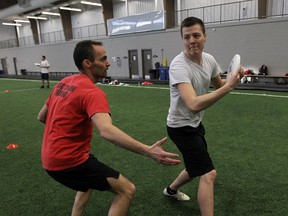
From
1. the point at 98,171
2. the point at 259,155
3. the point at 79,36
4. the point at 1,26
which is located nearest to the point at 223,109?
the point at 259,155

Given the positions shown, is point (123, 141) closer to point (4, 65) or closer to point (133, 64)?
point (133, 64)

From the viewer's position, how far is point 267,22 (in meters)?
12.8

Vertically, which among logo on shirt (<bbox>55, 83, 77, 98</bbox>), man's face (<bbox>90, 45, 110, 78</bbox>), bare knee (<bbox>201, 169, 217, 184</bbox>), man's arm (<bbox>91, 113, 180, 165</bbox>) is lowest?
bare knee (<bbox>201, 169, 217, 184</bbox>)

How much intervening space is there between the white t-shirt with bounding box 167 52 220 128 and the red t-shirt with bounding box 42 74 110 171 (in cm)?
70

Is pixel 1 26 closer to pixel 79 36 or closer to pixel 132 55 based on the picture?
pixel 79 36

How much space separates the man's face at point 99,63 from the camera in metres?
1.92

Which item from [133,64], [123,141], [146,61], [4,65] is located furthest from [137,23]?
[4,65]

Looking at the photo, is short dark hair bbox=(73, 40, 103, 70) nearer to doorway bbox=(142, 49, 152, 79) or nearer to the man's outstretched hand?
the man's outstretched hand

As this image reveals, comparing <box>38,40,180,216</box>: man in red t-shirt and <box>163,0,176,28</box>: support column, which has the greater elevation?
<box>163,0,176,28</box>: support column

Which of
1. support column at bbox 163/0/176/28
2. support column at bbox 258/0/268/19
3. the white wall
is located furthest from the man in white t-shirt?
support column at bbox 163/0/176/28

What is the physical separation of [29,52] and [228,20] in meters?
23.2

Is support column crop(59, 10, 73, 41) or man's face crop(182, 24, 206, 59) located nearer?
man's face crop(182, 24, 206, 59)

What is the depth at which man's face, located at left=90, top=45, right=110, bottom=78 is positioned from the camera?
1.92m

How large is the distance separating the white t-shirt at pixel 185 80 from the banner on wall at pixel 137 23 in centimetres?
1576
